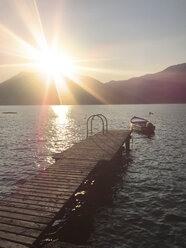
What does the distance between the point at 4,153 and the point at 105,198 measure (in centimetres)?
2083

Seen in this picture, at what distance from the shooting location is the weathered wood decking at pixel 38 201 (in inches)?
320

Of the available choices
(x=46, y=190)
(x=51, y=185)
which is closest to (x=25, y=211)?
(x=46, y=190)

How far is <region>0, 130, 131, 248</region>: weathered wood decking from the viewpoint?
812 centimetres

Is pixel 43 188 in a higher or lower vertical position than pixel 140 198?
higher

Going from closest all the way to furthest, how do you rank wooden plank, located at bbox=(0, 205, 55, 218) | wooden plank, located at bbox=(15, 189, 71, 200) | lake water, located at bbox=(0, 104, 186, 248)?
wooden plank, located at bbox=(0, 205, 55, 218) < wooden plank, located at bbox=(15, 189, 71, 200) < lake water, located at bbox=(0, 104, 186, 248)

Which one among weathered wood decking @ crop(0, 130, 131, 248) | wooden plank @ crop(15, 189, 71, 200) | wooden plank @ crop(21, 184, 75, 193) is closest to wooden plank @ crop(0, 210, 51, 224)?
weathered wood decking @ crop(0, 130, 131, 248)

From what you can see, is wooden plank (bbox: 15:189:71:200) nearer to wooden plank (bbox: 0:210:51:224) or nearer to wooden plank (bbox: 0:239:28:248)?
wooden plank (bbox: 0:210:51:224)

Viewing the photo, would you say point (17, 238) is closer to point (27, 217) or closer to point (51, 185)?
point (27, 217)

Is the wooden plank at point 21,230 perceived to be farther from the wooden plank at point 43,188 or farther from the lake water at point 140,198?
the lake water at point 140,198

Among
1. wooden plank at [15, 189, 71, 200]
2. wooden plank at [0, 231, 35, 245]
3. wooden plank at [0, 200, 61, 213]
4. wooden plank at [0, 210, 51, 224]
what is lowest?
wooden plank at [0, 231, 35, 245]

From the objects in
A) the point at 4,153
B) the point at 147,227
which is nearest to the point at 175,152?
the point at 147,227

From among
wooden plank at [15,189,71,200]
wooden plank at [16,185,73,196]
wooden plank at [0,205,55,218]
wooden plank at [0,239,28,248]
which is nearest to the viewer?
wooden plank at [0,239,28,248]

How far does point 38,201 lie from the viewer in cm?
1091

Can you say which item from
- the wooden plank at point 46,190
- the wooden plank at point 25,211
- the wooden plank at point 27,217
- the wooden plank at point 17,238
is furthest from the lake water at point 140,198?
the wooden plank at point 17,238
